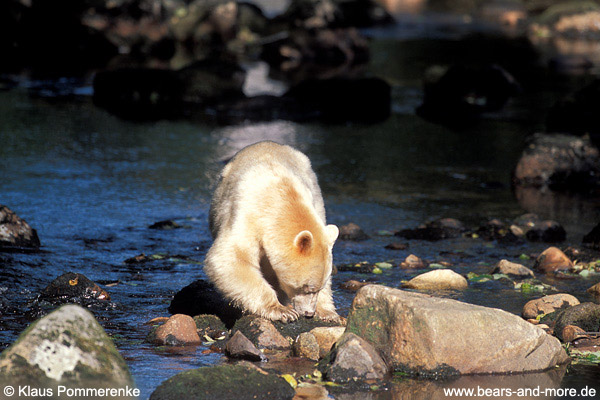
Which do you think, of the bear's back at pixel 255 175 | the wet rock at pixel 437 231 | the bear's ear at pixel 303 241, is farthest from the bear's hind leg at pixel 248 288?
the wet rock at pixel 437 231

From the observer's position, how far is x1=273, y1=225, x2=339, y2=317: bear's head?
6.52 meters

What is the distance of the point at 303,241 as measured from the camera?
6449 millimetres

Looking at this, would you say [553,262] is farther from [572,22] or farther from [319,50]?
[572,22]

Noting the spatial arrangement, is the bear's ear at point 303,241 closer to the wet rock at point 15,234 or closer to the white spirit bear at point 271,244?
the white spirit bear at point 271,244

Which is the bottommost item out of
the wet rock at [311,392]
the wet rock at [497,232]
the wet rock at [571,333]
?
the wet rock at [497,232]

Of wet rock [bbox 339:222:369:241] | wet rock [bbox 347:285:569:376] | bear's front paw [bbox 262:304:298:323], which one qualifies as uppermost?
wet rock [bbox 347:285:569:376]

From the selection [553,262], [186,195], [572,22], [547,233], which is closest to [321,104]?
[186,195]

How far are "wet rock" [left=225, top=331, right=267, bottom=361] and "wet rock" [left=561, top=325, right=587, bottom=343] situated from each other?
8.04ft

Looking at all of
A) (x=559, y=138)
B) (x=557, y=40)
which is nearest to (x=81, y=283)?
(x=559, y=138)

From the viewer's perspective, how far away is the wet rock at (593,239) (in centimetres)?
1019

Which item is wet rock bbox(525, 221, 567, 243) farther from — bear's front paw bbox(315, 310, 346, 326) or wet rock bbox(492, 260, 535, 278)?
bear's front paw bbox(315, 310, 346, 326)

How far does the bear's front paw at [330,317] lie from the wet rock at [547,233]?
13.8 feet

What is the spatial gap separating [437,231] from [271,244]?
4.41m

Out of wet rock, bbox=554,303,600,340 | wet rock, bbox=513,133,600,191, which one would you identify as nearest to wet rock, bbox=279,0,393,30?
wet rock, bbox=513,133,600,191
